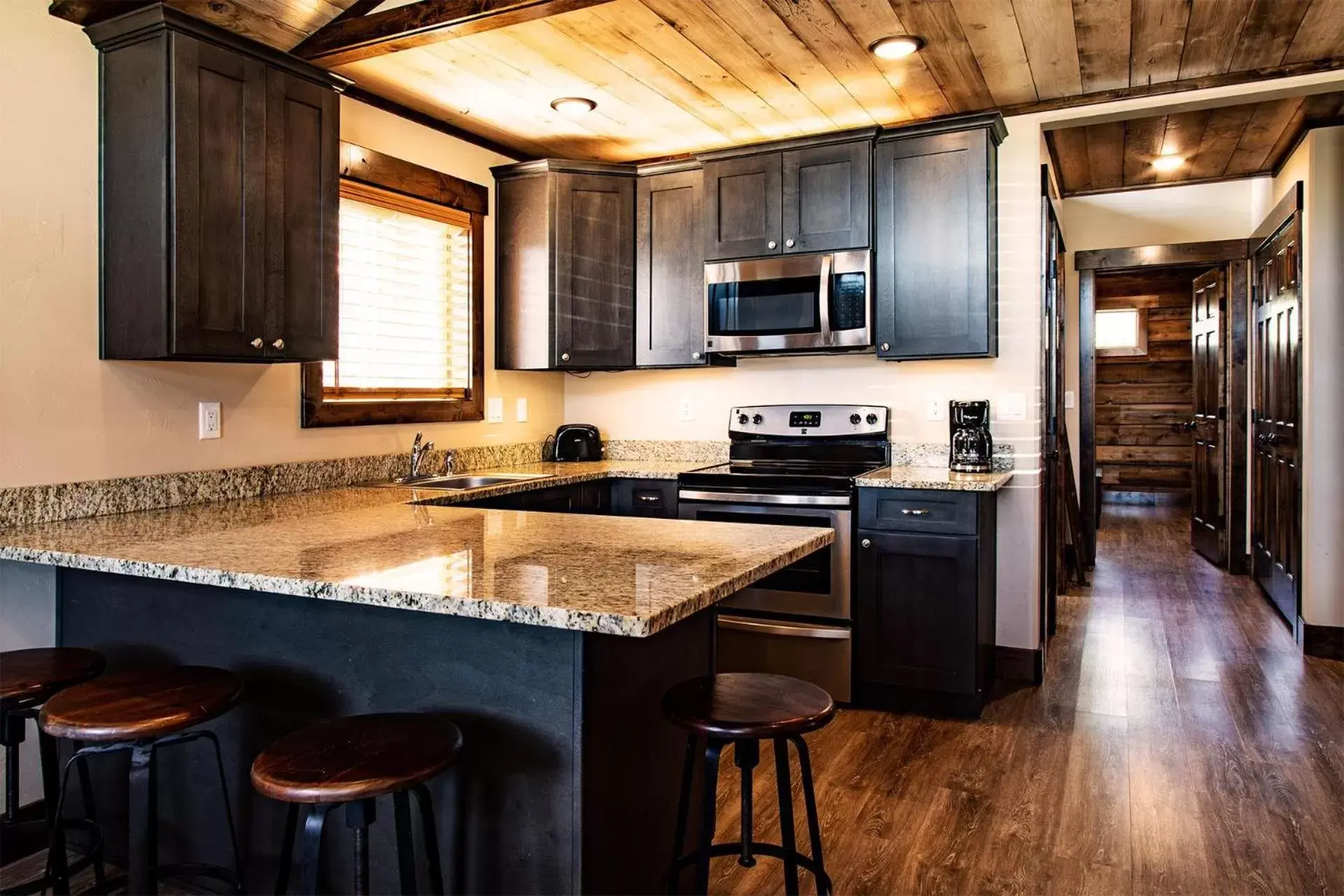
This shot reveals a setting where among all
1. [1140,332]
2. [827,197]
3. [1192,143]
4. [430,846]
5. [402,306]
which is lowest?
[430,846]

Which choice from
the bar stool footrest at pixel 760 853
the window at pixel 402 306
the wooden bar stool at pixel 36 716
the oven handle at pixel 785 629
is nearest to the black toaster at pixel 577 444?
the window at pixel 402 306

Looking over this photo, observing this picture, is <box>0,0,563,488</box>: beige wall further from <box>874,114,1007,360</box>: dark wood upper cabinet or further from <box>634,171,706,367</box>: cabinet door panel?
<box>874,114,1007,360</box>: dark wood upper cabinet

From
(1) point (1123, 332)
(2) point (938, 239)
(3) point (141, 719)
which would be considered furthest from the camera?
(1) point (1123, 332)

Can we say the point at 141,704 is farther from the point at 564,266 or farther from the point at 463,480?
the point at 564,266

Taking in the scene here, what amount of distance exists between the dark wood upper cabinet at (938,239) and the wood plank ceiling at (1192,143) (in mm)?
693

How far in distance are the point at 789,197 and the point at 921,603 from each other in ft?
5.81

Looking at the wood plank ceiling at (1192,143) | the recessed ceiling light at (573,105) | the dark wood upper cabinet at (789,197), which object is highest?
the wood plank ceiling at (1192,143)

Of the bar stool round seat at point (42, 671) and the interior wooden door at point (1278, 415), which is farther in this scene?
the interior wooden door at point (1278, 415)

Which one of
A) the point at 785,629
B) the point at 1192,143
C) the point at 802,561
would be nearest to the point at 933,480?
the point at 802,561

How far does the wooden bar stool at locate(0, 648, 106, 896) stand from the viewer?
1858 mm

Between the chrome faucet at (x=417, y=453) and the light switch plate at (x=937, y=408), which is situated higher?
the light switch plate at (x=937, y=408)

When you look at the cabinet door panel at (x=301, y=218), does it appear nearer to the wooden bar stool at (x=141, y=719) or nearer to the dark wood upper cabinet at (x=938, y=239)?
the wooden bar stool at (x=141, y=719)

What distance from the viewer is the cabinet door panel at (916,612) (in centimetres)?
331

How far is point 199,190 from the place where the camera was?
→ 2430 millimetres
